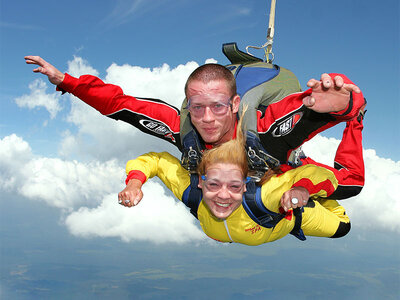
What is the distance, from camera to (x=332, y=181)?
2.99 meters

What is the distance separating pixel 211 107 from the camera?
9.54 ft

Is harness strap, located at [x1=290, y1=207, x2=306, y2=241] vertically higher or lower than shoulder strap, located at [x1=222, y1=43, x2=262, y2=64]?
lower

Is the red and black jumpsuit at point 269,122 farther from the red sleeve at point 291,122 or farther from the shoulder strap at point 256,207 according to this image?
the shoulder strap at point 256,207

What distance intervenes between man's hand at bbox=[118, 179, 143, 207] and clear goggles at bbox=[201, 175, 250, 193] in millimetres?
546

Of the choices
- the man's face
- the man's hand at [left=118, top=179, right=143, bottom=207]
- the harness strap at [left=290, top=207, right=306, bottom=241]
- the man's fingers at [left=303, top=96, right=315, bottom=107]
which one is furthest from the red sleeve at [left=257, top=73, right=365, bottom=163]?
the man's hand at [left=118, top=179, right=143, bottom=207]

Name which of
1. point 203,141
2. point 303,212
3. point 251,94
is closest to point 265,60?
point 251,94

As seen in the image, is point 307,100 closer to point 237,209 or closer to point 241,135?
point 241,135

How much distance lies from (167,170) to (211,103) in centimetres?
88

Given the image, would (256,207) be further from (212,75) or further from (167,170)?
(212,75)

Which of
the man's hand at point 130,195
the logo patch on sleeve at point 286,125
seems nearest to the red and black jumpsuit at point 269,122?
the logo patch on sleeve at point 286,125

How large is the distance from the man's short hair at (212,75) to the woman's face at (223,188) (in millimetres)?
584

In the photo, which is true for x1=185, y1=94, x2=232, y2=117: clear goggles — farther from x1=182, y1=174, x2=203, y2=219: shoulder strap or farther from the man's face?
x1=182, y1=174, x2=203, y2=219: shoulder strap

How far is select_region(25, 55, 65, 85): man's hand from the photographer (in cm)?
310

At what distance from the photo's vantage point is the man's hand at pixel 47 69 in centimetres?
310
